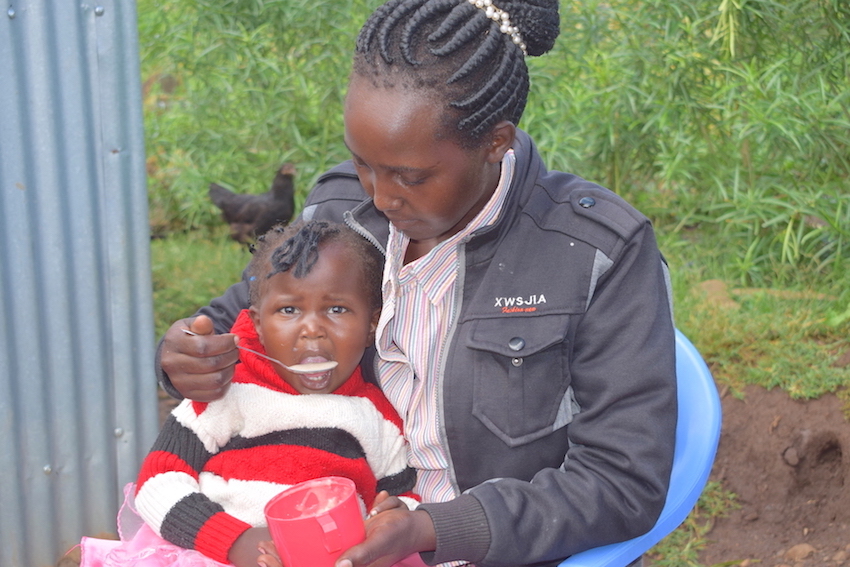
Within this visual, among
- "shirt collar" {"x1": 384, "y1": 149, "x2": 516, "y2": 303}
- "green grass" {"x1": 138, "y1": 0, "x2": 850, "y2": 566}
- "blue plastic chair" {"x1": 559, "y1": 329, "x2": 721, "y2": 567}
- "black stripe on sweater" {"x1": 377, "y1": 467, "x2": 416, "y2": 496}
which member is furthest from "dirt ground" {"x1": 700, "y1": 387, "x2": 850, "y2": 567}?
"shirt collar" {"x1": 384, "y1": 149, "x2": 516, "y2": 303}

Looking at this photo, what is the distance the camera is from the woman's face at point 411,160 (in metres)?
1.65

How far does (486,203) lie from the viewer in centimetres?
192

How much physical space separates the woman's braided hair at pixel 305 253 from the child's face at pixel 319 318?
16 mm

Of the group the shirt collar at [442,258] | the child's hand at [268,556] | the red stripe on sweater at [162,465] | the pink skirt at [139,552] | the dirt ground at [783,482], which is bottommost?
the dirt ground at [783,482]

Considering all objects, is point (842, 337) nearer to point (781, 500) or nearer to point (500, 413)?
point (781, 500)

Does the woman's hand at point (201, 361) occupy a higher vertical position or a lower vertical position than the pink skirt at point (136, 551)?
higher

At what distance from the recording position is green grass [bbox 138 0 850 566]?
11.8 feet

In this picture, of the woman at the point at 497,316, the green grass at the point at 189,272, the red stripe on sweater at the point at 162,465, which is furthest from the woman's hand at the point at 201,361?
the green grass at the point at 189,272

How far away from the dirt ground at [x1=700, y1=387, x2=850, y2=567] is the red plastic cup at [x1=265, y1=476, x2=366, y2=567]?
1.82 m

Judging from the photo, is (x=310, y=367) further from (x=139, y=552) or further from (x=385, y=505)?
(x=139, y=552)

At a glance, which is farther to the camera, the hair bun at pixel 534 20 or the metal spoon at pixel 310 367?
the metal spoon at pixel 310 367

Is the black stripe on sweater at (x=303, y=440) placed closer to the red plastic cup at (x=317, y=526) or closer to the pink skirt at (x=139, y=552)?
the pink skirt at (x=139, y=552)

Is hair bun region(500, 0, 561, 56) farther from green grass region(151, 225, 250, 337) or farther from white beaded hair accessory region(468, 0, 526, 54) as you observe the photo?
green grass region(151, 225, 250, 337)

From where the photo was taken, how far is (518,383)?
1.83 metres
